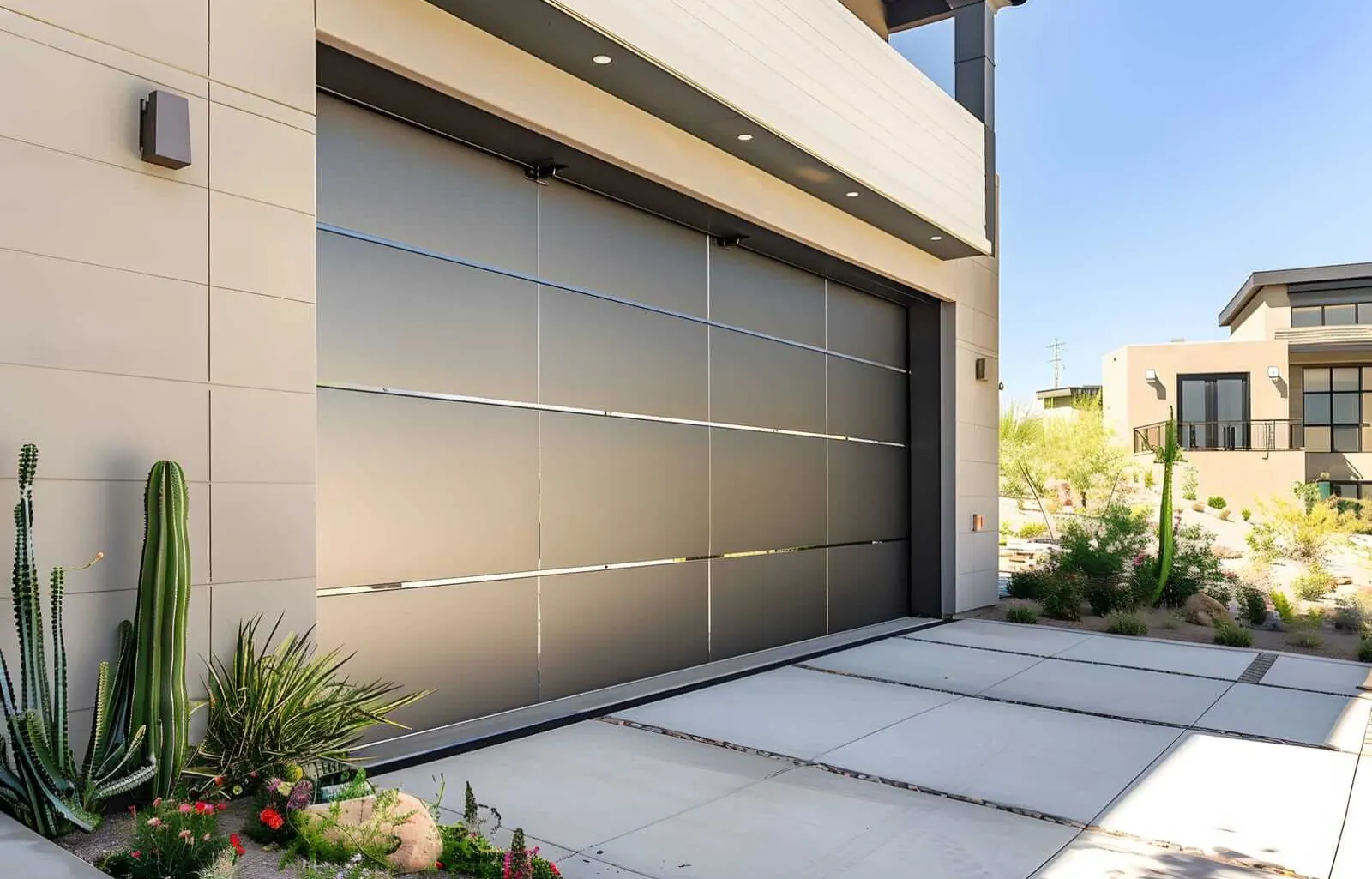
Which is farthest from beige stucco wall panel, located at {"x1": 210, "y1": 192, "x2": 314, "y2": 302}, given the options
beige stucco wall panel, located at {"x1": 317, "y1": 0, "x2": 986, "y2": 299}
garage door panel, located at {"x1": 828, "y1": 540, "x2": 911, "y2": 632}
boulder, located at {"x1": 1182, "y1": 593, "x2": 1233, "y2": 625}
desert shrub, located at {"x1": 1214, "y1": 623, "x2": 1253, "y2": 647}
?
boulder, located at {"x1": 1182, "y1": 593, "x2": 1233, "y2": 625}

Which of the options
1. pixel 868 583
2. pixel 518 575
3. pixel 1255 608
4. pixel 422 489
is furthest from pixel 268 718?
pixel 1255 608

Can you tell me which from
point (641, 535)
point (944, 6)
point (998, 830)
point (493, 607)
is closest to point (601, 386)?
point (641, 535)

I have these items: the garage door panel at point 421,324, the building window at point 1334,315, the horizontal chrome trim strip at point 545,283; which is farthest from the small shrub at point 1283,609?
the building window at point 1334,315

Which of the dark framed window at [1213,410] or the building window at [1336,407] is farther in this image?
the building window at [1336,407]

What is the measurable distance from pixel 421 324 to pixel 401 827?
3.13 metres

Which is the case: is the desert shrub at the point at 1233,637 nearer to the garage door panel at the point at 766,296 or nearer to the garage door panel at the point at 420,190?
the garage door panel at the point at 766,296

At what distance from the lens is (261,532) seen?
4453 millimetres

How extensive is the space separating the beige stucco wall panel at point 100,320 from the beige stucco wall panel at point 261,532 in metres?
0.57

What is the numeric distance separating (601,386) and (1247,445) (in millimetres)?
24316

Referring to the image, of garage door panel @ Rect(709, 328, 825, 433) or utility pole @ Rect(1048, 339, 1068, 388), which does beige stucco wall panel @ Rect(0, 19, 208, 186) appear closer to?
garage door panel @ Rect(709, 328, 825, 433)

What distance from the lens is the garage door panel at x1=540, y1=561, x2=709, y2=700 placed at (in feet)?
22.0

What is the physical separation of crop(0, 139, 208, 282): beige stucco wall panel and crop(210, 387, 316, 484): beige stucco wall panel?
1.87 feet

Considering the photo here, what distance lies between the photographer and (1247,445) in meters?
25.9

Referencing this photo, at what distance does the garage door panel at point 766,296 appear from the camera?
844 centimetres
